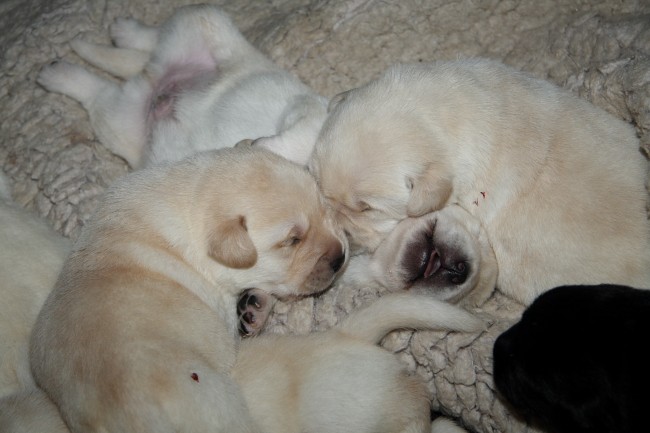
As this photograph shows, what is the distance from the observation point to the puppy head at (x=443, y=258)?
3.59 meters

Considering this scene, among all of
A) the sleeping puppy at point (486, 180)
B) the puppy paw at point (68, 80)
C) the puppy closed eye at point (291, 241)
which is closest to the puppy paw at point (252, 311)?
the puppy closed eye at point (291, 241)

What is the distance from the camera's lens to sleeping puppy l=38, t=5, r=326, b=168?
423cm

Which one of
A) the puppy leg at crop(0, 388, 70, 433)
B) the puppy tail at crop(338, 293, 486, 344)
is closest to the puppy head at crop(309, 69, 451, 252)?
the puppy tail at crop(338, 293, 486, 344)

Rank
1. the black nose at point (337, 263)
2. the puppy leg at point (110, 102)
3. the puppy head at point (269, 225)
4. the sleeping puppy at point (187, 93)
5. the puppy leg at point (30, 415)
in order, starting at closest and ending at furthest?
the puppy leg at point (30, 415), the puppy head at point (269, 225), the black nose at point (337, 263), the sleeping puppy at point (187, 93), the puppy leg at point (110, 102)

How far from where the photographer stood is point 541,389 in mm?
2832

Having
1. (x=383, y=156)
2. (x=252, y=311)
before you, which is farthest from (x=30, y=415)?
(x=383, y=156)

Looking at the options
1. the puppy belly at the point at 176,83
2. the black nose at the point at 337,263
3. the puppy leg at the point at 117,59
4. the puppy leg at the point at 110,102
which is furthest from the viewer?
the puppy leg at the point at 117,59

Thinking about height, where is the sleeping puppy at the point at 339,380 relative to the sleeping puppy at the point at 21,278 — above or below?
below

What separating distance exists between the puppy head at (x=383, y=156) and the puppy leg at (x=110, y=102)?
1461mm

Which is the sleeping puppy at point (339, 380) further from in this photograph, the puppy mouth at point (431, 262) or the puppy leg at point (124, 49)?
the puppy leg at point (124, 49)

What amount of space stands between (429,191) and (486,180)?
414 mm

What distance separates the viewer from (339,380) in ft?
10.0

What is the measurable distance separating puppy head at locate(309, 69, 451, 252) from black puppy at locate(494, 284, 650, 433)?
2.48ft

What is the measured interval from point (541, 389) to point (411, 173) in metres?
1.13
